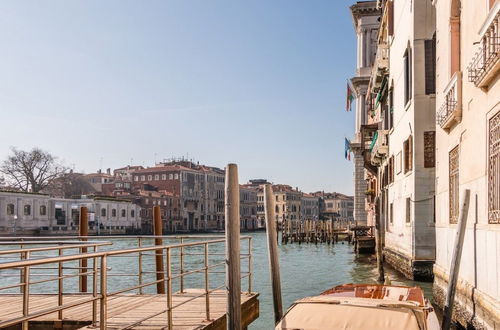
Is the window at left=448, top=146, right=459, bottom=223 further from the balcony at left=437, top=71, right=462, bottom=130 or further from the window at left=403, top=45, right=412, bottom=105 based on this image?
the window at left=403, top=45, right=412, bottom=105

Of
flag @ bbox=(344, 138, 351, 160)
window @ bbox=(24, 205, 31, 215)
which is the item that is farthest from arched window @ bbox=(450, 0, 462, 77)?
window @ bbox=(24, 205, 31, 215)

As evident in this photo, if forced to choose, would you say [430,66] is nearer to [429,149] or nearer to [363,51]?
[429,149]

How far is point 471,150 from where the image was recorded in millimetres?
8266

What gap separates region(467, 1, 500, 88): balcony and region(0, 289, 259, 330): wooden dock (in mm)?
4218

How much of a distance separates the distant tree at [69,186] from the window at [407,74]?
63.1 metres

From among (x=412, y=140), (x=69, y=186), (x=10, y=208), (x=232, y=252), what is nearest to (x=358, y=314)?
(x=232, y=252)

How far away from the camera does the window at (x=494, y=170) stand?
6941 mm

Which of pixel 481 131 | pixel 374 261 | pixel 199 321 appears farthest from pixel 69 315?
pixel 374 261

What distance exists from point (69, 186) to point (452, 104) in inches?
2964

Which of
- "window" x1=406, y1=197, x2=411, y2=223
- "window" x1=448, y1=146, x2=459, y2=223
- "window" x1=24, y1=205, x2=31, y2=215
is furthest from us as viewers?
"window" x1=24, y1=205, x2=31, y2=215

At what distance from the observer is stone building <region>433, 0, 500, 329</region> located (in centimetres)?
696

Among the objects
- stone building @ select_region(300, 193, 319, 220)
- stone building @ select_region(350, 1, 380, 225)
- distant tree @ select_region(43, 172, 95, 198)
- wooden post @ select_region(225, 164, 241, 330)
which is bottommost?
stone building @ select_region(300, 193, 319, 220)

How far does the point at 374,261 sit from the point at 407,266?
420 inches

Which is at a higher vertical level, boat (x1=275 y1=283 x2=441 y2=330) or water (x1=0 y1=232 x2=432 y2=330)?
boat (x1=275 y1=283 x2=441 y2=330)
